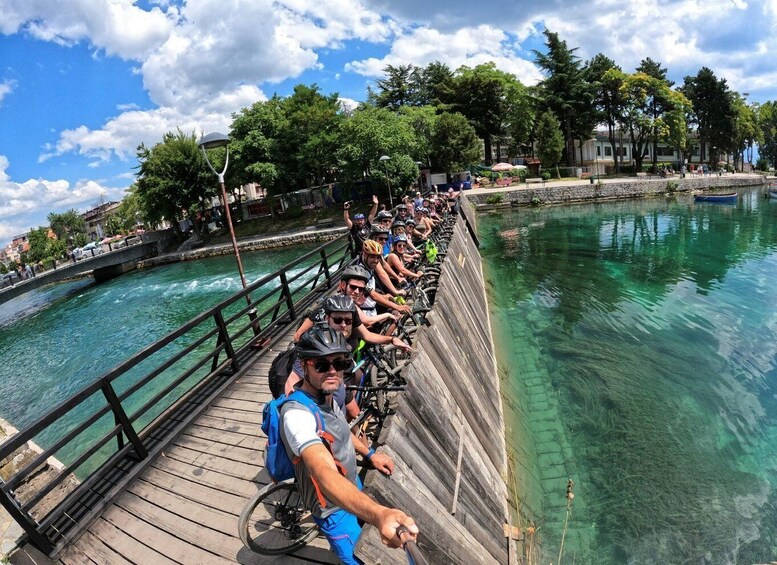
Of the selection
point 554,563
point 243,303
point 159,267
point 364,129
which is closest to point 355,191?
point 364,129

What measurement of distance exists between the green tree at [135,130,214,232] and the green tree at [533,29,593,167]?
4364cm

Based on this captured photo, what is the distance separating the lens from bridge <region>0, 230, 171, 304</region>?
127 feet

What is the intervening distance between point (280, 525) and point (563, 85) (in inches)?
2470

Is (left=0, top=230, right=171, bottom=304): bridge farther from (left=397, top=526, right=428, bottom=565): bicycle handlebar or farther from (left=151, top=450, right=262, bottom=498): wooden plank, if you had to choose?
(left=397, top=526, right=428, bottom=565): bicycle handlebar

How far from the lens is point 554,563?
5.44 metres

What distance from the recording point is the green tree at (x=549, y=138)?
170 feet

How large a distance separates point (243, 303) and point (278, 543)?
18.7 meters

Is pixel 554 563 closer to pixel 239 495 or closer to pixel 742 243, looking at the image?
pixel 239 495

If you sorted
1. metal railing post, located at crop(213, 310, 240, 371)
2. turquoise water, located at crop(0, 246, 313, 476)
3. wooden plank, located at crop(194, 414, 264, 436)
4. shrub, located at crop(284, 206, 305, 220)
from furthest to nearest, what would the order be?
1. shrub, located at crop(284, 206, 305, 220)
2. turquoise water, located at crop(0, 246, 313, 476)
3. metal railing post, located at crop(213, 310, 240, 371)
4. wooden plank, located at crop(194, 414, 264, 436)

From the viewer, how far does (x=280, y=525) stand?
12.2 feet

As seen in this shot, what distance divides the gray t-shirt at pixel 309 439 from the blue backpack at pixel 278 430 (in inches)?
2.2

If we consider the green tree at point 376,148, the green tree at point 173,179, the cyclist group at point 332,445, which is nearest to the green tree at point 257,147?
the green tree at point 173,179

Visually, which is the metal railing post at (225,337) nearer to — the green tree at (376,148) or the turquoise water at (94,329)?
the turquoise water at (94,329)

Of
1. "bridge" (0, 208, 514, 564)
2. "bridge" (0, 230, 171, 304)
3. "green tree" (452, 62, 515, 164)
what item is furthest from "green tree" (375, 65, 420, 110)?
"bridge" (0, 208, 514, 564)
